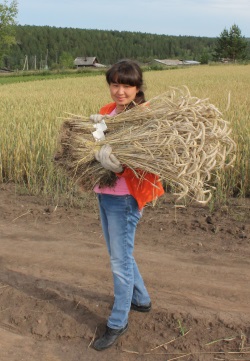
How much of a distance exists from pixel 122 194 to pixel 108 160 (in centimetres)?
24

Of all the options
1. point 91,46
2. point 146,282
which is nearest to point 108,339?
point 146,282

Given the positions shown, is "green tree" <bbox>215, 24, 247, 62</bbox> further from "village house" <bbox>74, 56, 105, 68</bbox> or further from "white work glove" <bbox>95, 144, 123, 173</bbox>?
"white work glove" <bbox>95, 144, 123, 173</bbox>

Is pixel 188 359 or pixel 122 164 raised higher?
pixel 122 164

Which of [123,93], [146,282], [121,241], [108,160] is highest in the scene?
[123,93]

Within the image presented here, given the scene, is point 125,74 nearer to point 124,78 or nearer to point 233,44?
point 124,78

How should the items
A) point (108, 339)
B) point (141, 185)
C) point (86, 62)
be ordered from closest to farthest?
point (141, 185) < point (108, 339) < point (86, 62)

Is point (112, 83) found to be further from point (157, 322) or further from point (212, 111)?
point (157, 322)

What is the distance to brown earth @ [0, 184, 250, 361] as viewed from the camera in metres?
2.82

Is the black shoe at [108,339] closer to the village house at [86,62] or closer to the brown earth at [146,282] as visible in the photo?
the brown earth at [146,282]

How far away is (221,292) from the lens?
128 inches

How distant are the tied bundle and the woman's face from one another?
77 mm

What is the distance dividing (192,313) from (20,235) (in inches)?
80.4

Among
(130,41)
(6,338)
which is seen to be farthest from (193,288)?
(130,41)

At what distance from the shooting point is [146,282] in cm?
344
